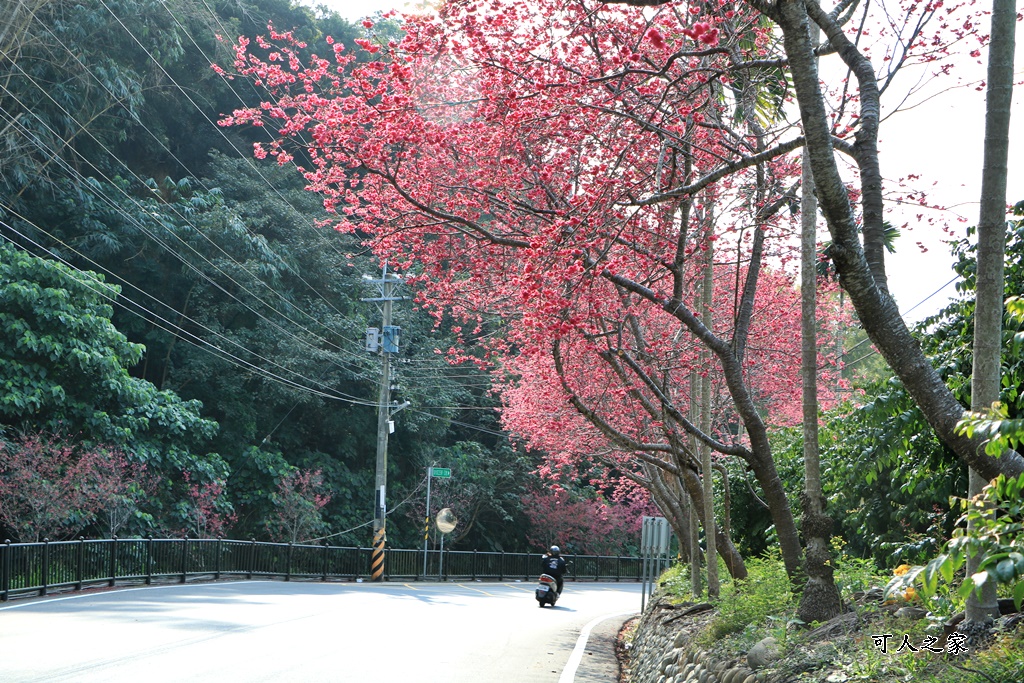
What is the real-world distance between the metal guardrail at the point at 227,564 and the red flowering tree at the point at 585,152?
29.5 feet

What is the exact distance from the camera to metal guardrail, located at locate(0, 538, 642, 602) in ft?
57.8

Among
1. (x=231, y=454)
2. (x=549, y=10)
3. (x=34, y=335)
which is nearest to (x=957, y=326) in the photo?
(x=549, y=10)

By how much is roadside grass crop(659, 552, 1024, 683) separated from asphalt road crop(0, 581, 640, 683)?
10.4 ft

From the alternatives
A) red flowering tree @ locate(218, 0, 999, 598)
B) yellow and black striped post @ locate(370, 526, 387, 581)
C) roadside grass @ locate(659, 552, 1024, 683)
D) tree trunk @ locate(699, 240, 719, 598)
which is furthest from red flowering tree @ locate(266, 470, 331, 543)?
roadside grass @ locate(659, 552, 1024, 683)

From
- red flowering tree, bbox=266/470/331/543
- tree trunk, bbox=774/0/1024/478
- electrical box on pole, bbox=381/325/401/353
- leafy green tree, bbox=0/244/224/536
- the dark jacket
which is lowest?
the dark jacket

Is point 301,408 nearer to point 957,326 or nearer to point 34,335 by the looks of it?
point 34,335

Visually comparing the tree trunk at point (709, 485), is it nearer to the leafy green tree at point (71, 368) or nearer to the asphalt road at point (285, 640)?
the asphalt road at point (285, 640)

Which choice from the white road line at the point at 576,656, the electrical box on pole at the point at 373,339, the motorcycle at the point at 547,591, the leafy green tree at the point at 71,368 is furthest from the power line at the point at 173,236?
the white road line at the point at 576,656

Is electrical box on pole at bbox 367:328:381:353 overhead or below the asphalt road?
overhead

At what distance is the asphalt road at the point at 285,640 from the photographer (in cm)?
998

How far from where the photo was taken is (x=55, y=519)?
21.8 m

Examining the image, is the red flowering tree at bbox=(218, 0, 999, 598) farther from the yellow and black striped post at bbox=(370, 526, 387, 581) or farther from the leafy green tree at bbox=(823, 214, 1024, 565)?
the yellow and black striped post at bbox=(370, 526, 387, 581)

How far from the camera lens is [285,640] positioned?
1266 centimetres

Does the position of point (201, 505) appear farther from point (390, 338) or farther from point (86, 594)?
point (86, 594)
